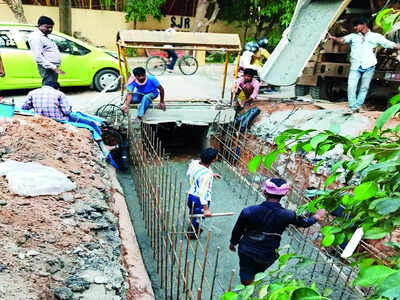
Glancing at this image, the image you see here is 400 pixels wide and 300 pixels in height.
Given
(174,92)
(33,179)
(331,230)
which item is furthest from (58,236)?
(174,92)

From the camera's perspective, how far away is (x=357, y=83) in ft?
21.9

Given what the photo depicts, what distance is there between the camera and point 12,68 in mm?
8312

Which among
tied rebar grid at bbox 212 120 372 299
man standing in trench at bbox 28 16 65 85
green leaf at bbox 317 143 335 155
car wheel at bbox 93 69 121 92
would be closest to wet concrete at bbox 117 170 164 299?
tied rebar grid at bbox 212 120 372 299

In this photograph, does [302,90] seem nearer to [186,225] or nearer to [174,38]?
[174,38]

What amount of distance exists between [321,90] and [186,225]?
4.96m

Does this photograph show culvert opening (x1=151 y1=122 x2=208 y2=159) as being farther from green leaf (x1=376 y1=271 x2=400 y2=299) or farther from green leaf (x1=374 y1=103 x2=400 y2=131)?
green leaf (x1=376 y1=271 x2=400 y2=299)

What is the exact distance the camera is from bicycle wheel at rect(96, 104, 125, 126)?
727 cm

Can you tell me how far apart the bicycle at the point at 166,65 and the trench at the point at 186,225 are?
334 centimetres

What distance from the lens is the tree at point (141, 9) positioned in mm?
13669

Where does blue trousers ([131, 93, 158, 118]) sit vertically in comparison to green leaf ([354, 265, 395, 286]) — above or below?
below

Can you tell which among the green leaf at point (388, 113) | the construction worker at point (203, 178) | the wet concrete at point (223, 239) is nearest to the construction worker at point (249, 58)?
the wet concrete at point (223, 239)

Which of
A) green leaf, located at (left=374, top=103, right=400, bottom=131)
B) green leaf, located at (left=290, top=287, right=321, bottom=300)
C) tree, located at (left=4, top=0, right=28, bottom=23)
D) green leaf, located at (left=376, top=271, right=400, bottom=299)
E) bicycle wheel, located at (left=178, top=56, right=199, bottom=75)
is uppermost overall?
tree, located at (left=4, top=0, right=28, bottom=23)

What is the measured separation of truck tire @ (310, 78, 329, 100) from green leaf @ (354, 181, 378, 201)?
761cm

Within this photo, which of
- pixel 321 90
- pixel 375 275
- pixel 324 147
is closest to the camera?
pixel 375 275
